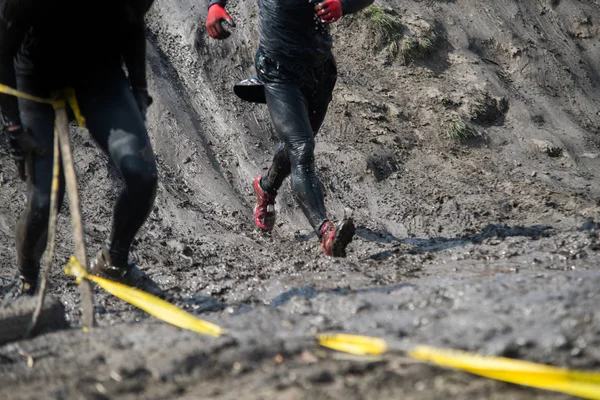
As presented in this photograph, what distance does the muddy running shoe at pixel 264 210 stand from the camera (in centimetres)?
540

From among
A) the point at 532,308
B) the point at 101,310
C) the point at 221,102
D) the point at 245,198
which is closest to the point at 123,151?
the point at 101,310

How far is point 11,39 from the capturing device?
10.3 ft

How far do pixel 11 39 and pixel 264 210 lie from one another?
2.64 meters

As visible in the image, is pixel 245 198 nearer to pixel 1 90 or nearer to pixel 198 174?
pixel 198 174

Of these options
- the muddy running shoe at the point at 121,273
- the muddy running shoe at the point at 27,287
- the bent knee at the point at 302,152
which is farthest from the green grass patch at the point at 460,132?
the muddy running shoe at the point at 27,287

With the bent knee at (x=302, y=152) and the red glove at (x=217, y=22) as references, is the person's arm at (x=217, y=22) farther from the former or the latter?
the bent knee at (x=302, y=152)

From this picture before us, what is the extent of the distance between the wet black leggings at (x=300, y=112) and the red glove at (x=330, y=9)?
54cm

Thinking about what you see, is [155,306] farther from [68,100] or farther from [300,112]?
[300,112]

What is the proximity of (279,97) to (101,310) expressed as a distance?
188cm

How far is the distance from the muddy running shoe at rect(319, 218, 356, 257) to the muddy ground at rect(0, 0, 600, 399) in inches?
3.3

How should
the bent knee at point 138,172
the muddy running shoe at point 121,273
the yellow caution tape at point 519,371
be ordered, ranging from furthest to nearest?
the muddy running shoe at point 121,273 → the bent knee at point 138,172 → the yellow caution tape at point 519,371

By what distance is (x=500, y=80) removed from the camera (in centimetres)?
738

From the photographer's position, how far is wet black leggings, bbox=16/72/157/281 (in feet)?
10.7

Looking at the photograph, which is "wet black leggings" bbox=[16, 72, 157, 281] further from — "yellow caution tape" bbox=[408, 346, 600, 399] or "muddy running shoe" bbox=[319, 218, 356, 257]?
"yellow caution tape" bbox=[408, 346, 600, 399]
